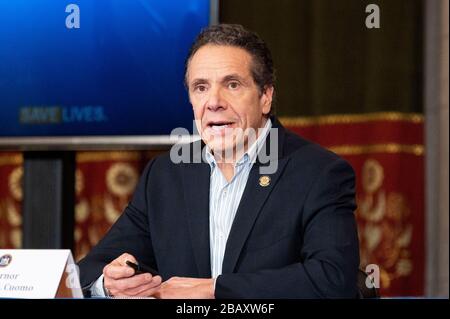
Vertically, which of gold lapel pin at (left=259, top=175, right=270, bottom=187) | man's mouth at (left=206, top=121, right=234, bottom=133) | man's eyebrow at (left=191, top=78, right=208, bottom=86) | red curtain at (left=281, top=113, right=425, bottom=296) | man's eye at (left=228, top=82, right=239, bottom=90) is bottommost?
red curtain at (left=281, top=113, right=425, bottom=296)

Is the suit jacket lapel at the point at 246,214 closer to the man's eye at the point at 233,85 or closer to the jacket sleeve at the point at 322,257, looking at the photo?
the jacket sleeve at the point at 322,257

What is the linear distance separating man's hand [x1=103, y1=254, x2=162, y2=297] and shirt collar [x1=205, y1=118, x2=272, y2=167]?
496 millimetres

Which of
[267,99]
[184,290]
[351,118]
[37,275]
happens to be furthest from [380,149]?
[37,275]

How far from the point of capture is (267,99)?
7.25 feet

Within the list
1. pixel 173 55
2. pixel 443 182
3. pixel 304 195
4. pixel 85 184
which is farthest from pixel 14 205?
pixel 304 195

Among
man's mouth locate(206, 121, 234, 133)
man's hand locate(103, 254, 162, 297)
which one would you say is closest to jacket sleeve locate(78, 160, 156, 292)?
man's mouth locate(206, 121, 234, 133)

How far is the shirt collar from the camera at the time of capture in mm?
2141

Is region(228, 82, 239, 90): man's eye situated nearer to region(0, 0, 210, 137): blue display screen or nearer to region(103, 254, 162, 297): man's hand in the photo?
region(103, 254, 162, 297): man's hand

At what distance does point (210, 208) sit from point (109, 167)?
A: 1.97m

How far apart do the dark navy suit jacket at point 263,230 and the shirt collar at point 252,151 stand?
0.03 metres

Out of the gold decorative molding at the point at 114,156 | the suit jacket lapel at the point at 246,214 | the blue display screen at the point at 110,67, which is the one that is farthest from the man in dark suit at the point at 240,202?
the gold decorative molding at the point at 114,156

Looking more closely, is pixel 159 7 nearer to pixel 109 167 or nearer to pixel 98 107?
pixel 98 107

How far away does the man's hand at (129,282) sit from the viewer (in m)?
1.75
